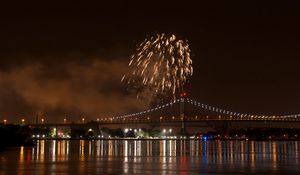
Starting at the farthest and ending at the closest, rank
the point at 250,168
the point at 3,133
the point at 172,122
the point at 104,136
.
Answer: the point at 104,136 < the point at 172,122 < the point at 3,133 < the point at 250,168

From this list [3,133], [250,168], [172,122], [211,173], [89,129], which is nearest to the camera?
[211,173]

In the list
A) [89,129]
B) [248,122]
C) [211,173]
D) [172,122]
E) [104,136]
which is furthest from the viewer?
[104,136]

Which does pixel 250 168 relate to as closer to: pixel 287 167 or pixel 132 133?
pixel 287 167

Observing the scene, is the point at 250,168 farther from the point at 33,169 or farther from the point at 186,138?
the point at 186,138

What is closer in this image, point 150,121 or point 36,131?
point 150,121

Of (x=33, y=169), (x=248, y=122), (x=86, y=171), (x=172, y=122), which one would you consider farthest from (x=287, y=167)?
(x=172, y=122)

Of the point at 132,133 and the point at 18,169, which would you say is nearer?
the point at 18,169

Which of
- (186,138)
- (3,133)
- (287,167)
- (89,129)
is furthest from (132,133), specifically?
(287,167)

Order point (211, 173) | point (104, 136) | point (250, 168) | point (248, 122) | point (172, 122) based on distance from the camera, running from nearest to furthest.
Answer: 1. point (211, 173)
2. point (250, 168)
3. point (248, 122)
4. point (172, 122)
5. point (104, 136)

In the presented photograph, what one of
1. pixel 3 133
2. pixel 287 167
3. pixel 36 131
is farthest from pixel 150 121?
pixel 287 167
